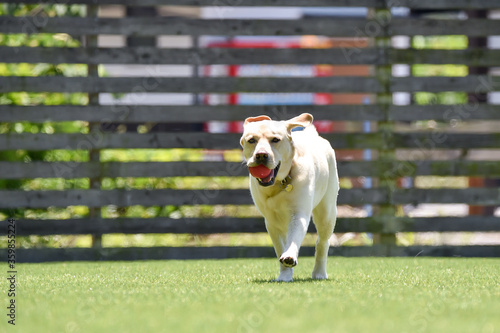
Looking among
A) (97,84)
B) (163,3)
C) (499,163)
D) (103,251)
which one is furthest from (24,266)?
(499,163)

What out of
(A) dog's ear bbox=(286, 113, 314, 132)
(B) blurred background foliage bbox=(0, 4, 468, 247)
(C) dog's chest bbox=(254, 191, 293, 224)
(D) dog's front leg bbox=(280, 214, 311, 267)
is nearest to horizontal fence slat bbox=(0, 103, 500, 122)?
(B) blurred background foliage bbox=(0, 4, 468, 247)

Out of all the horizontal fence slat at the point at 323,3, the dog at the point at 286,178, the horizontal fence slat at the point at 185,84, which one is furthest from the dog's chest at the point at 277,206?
the horizontal fence slat at the point at 323,3

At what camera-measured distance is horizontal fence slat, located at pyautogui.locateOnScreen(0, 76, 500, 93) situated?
217 inches

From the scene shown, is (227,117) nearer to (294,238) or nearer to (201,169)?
(201,169)

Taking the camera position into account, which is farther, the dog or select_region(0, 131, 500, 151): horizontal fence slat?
select_region(0, 131, 500, 151): horizontal fence slat

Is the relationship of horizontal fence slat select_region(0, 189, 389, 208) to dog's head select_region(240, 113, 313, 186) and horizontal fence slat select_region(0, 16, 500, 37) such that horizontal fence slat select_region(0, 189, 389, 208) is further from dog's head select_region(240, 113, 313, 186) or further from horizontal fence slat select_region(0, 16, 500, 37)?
dog's head select_region(240, 113, 313, 186)

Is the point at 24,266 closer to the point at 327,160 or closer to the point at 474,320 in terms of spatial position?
the point at 327,160

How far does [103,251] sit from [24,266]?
0.62 meters

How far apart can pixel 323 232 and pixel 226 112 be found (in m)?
1.79

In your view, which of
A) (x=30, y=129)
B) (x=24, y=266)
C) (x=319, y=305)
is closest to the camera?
(x=319, y=305)

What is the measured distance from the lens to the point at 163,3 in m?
5.67

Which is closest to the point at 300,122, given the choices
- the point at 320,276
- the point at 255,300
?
the point at 320,276

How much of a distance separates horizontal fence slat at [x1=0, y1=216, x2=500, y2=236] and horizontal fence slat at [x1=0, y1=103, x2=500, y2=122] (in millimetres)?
665

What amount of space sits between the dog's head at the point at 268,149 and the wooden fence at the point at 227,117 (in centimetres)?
193
